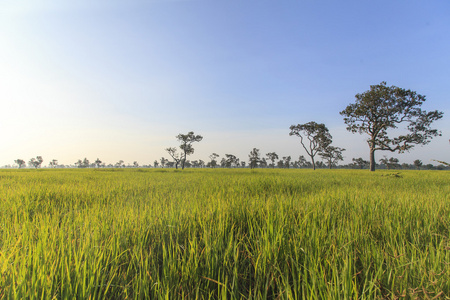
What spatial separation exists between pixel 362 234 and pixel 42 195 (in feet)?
19.8

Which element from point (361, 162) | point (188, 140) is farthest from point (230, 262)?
point (361, 162)

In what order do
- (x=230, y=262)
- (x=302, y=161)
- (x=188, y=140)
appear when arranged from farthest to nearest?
(x=302, y=161) → (x=188, y=140) → (x=230, y=262)

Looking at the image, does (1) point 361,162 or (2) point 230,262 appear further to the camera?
(1) point 361,162

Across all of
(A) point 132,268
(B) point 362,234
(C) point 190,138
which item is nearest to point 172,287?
(A) point 132,268

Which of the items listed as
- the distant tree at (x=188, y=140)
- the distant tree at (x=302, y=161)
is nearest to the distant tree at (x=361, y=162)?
the distant tree at (x=302, y=161)

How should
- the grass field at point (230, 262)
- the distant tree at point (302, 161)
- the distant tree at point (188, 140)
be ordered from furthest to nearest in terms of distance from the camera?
1. the distant tree at point (302, 161)
2. the distant tree at point (188, 140)
3. the grass field at point (230, 262)

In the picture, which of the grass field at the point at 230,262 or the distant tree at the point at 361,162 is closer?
the grass field at the point at 230,262

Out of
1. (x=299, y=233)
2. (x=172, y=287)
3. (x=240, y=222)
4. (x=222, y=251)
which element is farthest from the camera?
(x=240, y=222)

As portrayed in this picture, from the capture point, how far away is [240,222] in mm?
2389

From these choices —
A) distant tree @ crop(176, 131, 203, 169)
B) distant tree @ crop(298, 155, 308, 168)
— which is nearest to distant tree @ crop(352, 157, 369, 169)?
distant tree @ crop(298, 155, 308, 168)

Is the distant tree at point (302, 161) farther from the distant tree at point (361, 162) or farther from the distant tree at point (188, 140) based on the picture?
the distant tree at point (188, 140)


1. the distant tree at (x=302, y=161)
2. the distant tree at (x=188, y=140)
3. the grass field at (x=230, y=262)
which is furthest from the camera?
the distant tree at (x=302, y=161)

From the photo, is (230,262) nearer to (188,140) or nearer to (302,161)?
(188,140)

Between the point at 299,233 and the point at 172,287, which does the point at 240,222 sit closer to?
the point at 299,233
